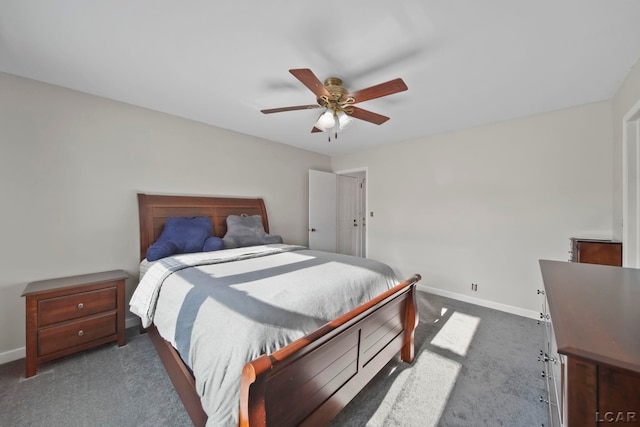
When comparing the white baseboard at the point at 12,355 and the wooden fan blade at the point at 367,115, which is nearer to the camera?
the white baseboard at the point at 12,355

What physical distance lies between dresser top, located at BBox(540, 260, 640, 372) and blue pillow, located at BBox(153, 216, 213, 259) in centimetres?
305

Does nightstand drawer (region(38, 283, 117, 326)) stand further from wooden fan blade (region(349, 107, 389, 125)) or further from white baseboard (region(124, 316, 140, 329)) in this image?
wooden fan blade (region(349, 107, 389, 125))

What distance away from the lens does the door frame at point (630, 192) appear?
6.52 feet

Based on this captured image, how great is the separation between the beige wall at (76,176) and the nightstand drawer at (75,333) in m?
0.50

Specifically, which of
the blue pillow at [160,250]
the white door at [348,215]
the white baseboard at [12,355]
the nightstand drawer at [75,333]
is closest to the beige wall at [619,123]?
the white door at [348,215]

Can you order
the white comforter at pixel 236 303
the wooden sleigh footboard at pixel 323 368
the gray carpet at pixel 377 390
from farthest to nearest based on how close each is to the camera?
the gray carpet at pixel 377 390, the white comforter at pixel 236 303, the wooden sleigh footboard at pixel 323 368

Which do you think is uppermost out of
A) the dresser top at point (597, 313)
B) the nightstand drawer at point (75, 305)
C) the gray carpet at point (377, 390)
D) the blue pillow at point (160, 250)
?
the dresser top at point (597, 313)

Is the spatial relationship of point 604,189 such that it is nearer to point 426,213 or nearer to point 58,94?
point 426,213

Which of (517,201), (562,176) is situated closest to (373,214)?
(517,201)

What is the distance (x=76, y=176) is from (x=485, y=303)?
499 cm

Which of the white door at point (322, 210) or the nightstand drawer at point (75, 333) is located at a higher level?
the white door at point (322, 210)

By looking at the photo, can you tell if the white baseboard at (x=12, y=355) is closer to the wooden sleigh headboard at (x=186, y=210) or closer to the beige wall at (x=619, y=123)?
the wooden sleigh headboard at (x=186, y=210)

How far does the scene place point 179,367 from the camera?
1529mm

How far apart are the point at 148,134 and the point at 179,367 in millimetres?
2567
